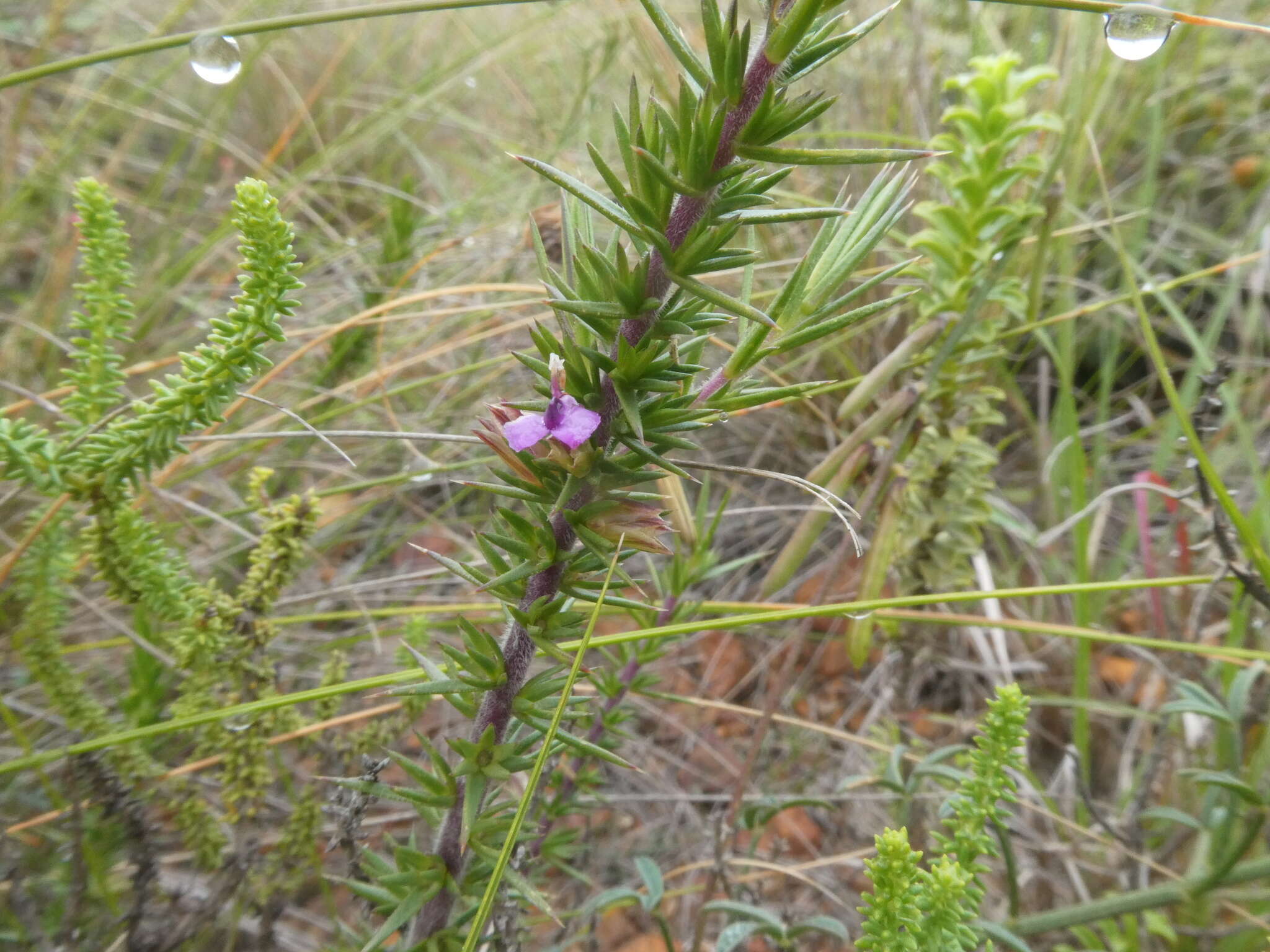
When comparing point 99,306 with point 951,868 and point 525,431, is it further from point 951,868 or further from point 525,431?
point 951,868

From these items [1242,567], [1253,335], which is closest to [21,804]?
[1242,567]

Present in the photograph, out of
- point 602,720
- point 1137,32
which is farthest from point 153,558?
point 1137,32

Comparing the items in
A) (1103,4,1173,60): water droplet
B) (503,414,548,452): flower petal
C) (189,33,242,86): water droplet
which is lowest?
(503,414,548,452): flower petal

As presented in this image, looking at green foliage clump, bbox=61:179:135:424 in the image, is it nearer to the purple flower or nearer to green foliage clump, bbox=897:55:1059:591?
the purple flower

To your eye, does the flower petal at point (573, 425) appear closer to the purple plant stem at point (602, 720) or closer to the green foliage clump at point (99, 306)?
the purple plant stem at point (602, 720)

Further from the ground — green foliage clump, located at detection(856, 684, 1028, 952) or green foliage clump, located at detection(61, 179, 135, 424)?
green foliage clump, located at detection(61, 179, 135, 424)

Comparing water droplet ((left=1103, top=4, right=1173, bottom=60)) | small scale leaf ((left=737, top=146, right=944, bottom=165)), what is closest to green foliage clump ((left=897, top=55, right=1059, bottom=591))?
water droplet ((left=1103, top=4, right=1173, bottom=60))

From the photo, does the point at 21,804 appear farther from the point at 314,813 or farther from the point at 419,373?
the point at 419,373
